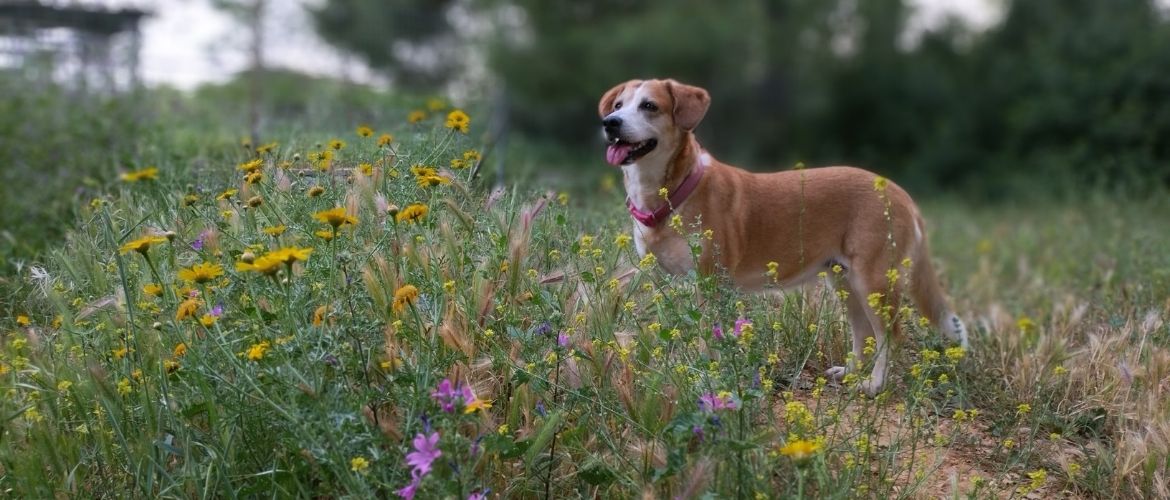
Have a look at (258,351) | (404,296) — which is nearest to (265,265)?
(258,351)

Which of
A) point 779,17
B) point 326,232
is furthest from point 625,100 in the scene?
point 779,17

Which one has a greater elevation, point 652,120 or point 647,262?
point 652,120

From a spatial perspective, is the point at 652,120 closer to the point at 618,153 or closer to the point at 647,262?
the point at 618,153

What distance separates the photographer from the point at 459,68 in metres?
21.0

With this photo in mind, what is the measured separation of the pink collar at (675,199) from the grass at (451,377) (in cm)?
41

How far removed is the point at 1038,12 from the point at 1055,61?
463 cm

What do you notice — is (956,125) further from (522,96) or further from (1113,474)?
(1113,474)

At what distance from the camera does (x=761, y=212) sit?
16.4 feet

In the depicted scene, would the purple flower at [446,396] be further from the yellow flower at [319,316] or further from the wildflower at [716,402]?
the wildflower at [716,402]

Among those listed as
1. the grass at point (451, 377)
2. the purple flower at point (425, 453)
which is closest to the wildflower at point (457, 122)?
the grass at point (451, 377)

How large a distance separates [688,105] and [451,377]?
2.23 m

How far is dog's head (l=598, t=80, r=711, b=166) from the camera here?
4914 mm

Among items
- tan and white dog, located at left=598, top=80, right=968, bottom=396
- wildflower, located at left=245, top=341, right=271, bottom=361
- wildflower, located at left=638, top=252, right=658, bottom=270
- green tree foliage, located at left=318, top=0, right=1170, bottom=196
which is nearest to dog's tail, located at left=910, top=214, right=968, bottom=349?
tan and white dog, located at left=598, top=80, right=968, bottom=396

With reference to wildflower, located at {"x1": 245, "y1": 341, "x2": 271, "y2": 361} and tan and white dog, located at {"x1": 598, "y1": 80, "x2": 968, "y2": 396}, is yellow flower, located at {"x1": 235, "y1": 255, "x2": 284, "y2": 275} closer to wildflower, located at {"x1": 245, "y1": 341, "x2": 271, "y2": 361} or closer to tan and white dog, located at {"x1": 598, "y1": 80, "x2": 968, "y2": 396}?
wildflower, located at {"x1": 245, "y1": 341, "x2": 271, "y2": 361}
